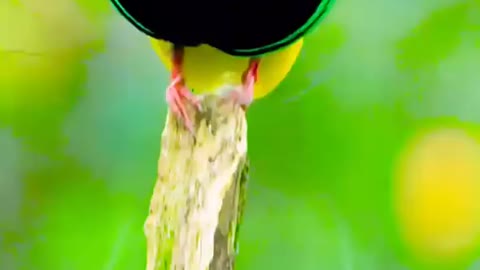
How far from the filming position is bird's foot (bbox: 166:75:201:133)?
0.69 meters

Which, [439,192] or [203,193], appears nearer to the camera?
[203,193]

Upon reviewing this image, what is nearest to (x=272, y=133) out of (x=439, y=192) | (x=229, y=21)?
(x=439, y=192)

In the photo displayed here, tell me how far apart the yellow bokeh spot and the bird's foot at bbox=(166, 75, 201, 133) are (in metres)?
0.40

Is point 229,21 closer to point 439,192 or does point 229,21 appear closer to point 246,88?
point 246,88

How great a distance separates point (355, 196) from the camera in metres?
0.98

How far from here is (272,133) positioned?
98cm

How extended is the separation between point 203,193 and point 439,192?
17.0 inches

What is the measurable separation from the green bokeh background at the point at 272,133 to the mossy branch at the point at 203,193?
0.28 m

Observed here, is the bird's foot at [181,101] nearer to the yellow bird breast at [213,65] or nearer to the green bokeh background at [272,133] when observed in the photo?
the yellow bird breast at [213,65]

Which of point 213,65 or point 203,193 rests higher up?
point 213,65

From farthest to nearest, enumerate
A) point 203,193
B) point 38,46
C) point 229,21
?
point 38,46 < point 203,193 < point 229,21

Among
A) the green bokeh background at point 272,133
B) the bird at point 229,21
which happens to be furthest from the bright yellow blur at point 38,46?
the bird at point 229,21

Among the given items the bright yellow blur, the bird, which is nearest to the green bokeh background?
the bright yellow blur

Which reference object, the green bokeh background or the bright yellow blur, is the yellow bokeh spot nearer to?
the green bokeh background
